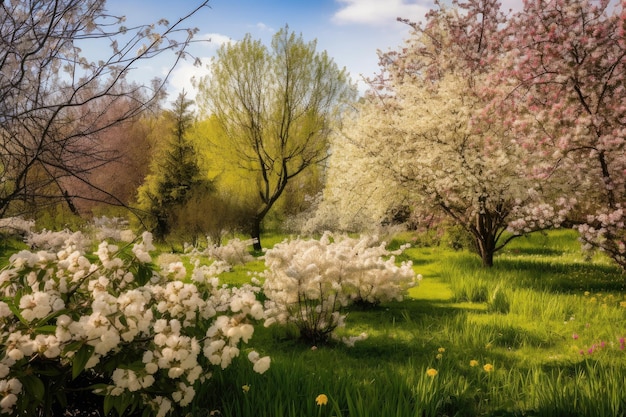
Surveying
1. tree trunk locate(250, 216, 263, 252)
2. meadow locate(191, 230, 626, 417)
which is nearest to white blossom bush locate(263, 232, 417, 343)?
meadow locate(191, 230, 626, 417)

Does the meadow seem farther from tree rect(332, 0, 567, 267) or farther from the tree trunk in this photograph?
the tree trunk

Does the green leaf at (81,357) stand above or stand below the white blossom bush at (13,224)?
below

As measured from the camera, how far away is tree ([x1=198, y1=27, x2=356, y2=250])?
17.9 metres

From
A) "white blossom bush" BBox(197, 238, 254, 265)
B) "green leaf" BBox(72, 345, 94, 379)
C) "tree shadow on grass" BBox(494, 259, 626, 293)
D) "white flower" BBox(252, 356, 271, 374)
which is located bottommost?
"tree shadow on grass" BBox(494, 259, 626, 293)

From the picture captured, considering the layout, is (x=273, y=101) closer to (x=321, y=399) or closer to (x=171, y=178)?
(x=171, y=178)

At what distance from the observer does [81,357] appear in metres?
2.51

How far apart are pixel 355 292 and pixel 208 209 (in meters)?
9.54

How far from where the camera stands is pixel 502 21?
1204 centimetres

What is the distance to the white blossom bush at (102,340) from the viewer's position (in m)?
2.55

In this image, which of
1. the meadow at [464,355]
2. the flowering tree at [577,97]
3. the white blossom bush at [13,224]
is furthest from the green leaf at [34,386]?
the flowering tree at [577,97]

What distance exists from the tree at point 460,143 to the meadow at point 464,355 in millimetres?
1278

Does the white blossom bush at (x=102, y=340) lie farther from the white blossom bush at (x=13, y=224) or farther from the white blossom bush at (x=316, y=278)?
the white blossom bush at (x=13, y=224)

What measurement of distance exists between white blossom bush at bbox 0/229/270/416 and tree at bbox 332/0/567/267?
290 inches

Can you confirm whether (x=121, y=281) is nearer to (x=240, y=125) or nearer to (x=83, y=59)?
(x=83, y=59)
